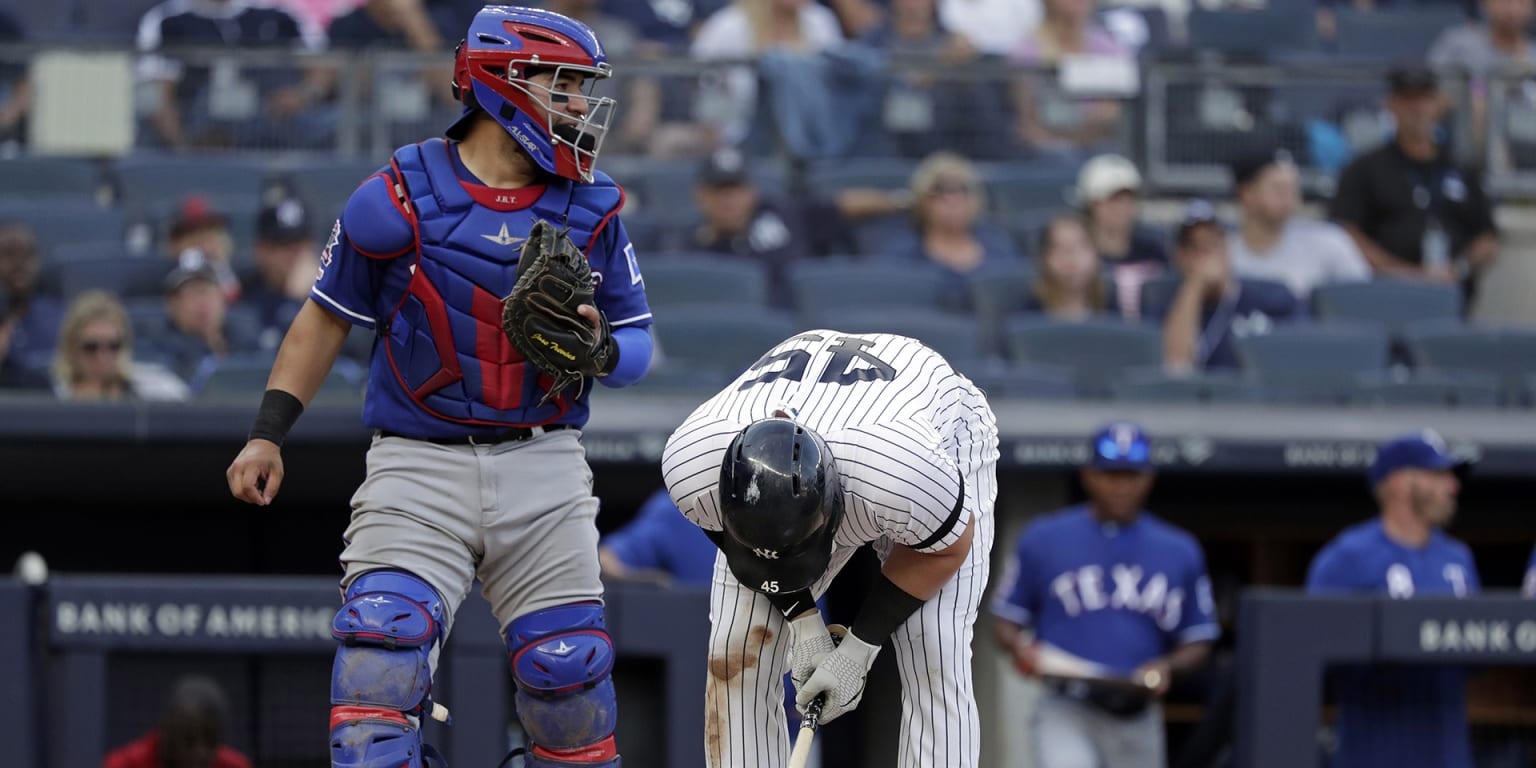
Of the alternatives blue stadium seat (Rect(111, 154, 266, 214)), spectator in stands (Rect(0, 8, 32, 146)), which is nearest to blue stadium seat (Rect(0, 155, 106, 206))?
blue stadium seat (Rect(111, 154, 266, 214))

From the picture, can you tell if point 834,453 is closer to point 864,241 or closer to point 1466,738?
point 1466,738

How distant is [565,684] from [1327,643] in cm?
322

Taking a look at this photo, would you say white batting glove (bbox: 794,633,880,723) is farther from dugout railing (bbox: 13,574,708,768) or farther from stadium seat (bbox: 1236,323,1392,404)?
stadium seat (bbox: 1236,323,1392,404)

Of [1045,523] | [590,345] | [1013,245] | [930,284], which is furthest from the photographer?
[1013,245]

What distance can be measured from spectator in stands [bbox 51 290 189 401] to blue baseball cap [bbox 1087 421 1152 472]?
10.5 feet

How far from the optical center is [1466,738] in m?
6.71

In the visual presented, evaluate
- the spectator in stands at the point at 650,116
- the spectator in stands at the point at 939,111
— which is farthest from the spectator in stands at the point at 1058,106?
the spectator in stands at the point at 650,116

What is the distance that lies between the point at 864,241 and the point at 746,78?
103 centimetres

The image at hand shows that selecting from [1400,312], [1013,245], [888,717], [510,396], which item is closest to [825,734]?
[888,717]

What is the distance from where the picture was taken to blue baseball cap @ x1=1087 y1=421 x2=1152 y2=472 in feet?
23.0

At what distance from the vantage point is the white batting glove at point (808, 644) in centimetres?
438

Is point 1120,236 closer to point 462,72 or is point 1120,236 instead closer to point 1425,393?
point 1425,393

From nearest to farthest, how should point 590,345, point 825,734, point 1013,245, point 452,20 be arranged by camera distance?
point 590,345
point 825,734
point 1013,245
point 452,20

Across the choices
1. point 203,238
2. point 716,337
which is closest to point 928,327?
point 716,337
